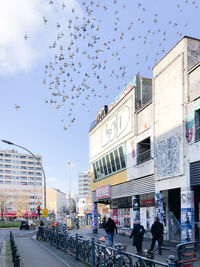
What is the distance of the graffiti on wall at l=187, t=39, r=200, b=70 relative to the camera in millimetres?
18312

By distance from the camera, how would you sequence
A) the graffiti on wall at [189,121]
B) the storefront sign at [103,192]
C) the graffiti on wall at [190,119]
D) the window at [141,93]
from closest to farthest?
1. the graffiti on wall at [190,119]
2. the graffiti on wall at [189,121]
3. the window at [141,93]
4. the storefront sign at [103,192]

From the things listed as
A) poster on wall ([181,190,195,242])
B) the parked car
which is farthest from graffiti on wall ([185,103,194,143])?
the parked car

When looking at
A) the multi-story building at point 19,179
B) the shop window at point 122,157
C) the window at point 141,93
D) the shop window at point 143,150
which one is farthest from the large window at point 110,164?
the multi-story building at point 19,179

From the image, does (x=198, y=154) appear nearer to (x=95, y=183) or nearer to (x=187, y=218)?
(x=187, y=218)

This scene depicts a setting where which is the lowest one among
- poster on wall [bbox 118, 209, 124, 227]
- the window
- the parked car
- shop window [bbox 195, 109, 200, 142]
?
the parked car

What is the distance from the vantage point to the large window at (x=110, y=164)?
27.5m

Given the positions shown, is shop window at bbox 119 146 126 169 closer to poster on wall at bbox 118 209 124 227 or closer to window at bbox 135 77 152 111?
window at bbox 135 77 152 111

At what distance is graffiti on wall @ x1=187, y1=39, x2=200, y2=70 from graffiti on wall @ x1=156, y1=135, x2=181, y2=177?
3.88 metres

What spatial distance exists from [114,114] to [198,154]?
41.6 feet

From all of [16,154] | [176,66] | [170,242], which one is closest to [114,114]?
[176,66]

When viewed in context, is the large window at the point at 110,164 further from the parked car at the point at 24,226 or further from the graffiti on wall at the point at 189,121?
the parked car at the point at 24,226

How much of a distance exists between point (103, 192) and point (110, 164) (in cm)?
283

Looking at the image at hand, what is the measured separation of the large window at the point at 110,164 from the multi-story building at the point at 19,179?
4043 inches

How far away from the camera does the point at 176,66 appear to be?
19.2m
